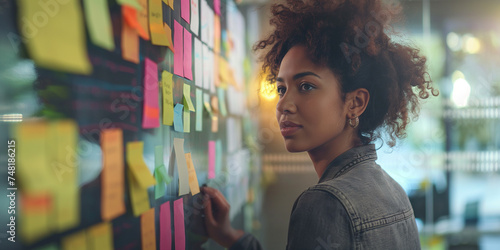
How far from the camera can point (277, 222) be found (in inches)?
85.0

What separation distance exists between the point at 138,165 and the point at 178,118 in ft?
0.79

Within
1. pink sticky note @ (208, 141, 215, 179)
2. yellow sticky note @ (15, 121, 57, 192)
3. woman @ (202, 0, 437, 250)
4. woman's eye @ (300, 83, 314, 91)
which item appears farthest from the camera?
pink sticky note @ (208, 141, 215, 179)

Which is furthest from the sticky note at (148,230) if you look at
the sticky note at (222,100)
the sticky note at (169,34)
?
the sticky note at (222,100)

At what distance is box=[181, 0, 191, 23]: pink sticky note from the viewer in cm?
94

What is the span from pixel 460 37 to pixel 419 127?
0.60 metres

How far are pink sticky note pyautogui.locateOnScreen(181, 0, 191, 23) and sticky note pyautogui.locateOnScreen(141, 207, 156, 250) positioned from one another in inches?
18.2

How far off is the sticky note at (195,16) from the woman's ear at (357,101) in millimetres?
433

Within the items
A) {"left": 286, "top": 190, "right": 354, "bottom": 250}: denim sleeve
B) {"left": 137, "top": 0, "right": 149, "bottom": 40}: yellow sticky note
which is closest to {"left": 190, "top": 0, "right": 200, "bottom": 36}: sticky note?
{"left": 137, "top": 0, "right": 149, "bottom": 40}: yellow sticky note

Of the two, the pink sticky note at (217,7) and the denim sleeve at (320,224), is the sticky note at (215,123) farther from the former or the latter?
the denim sleeve at (320,224)

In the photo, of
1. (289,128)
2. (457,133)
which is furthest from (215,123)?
(457,133)

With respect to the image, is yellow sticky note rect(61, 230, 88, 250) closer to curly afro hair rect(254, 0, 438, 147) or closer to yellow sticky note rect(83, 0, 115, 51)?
yellow sticky note rect(83, 0, 115, 51)

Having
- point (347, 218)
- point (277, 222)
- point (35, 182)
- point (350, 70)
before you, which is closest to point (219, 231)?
point (347, 218)

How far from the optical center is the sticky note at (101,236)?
0.54m

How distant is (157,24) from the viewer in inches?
30.1
